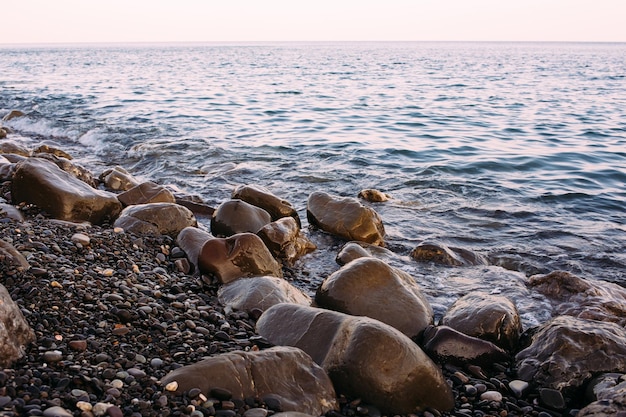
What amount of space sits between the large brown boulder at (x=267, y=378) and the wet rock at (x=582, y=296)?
112 inches

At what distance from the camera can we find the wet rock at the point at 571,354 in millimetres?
3648

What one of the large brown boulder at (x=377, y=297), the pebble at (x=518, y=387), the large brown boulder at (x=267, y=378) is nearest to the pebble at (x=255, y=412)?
the large brown boulder at (x=267, y=378)

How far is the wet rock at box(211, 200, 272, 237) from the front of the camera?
624 centimetres

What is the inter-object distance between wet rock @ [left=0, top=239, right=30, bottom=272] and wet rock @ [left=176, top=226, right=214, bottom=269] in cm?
158

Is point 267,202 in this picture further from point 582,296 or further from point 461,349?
point 582,296

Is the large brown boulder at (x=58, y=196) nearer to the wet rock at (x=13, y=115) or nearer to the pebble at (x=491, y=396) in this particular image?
the pebble at (x=491, y=396)

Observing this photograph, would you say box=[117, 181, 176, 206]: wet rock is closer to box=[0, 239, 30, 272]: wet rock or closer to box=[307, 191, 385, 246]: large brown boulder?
box=[307, 191, 385, 246]: large brown boulder

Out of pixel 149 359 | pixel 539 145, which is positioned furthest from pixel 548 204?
pixel 149 359

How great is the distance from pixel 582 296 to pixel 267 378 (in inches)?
137

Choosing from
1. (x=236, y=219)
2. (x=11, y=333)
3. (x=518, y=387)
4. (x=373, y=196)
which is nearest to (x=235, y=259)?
(x=236, y=219)

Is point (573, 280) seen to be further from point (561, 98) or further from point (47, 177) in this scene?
point (561, 98)

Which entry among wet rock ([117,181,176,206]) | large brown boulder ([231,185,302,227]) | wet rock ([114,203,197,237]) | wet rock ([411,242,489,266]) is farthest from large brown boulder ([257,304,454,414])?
wet rock ([117,181,176,206])

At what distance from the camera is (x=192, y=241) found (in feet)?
18.1

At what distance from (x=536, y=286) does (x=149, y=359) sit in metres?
3.98
